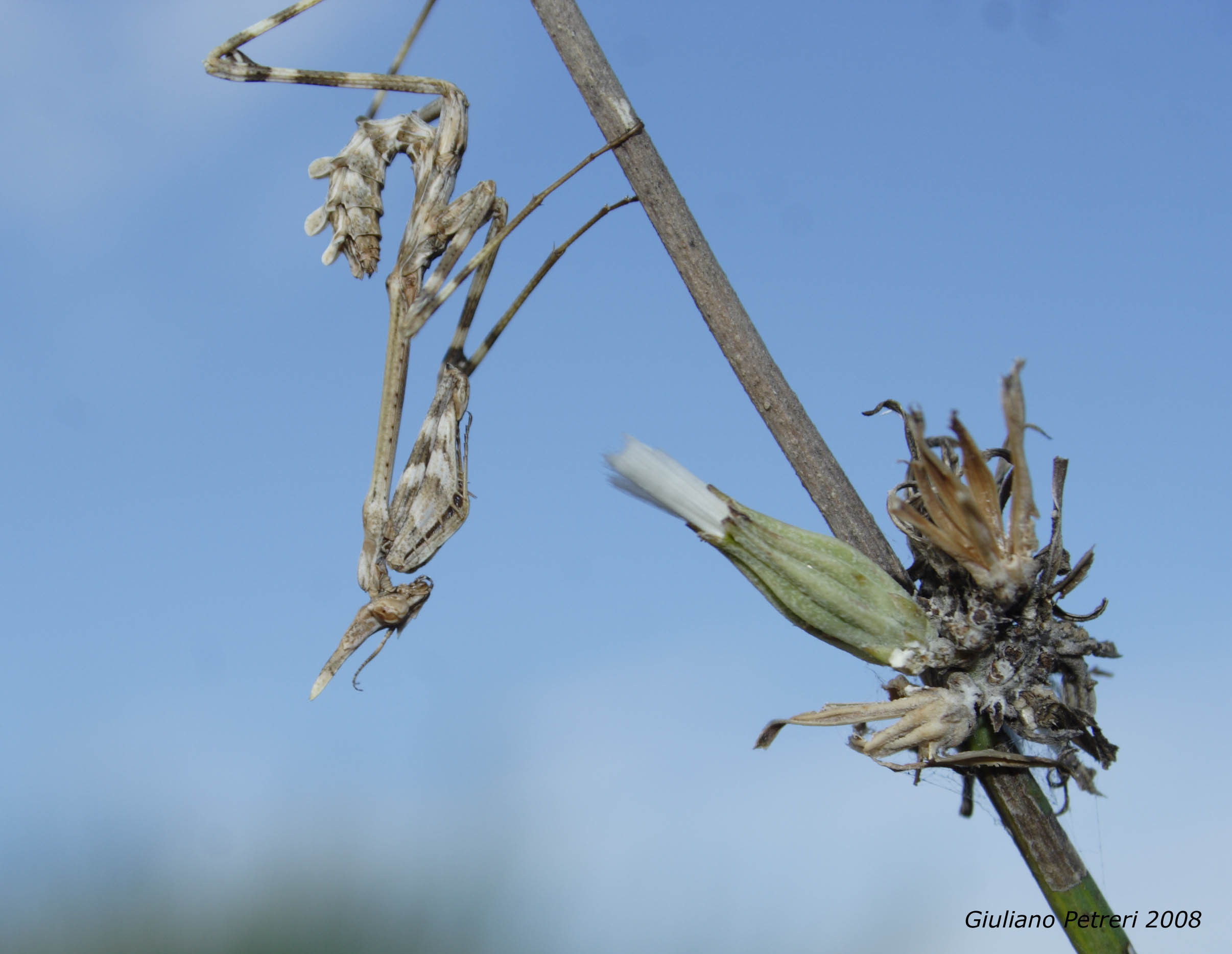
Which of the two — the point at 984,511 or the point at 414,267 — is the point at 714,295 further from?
the point at 414,267

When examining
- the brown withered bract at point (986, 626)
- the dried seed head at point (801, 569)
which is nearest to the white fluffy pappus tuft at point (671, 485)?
the dried seed head at point (801, 569)

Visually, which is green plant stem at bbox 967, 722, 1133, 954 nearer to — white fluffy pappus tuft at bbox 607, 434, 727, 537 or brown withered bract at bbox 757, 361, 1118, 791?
brown withered bract at bbox 757, 361, 1118, 791

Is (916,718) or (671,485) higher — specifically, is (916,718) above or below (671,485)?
below

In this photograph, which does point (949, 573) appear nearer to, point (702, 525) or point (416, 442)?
point (702, 525)

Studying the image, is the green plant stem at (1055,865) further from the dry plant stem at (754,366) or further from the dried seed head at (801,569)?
the dried seed head at (801,569)

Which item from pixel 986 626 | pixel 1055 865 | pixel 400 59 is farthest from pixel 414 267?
pixel 1055 865

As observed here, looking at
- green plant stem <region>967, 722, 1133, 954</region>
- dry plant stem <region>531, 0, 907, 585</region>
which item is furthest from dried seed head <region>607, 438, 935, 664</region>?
green plant stem <region>967, 722, 1133, 954</region>
